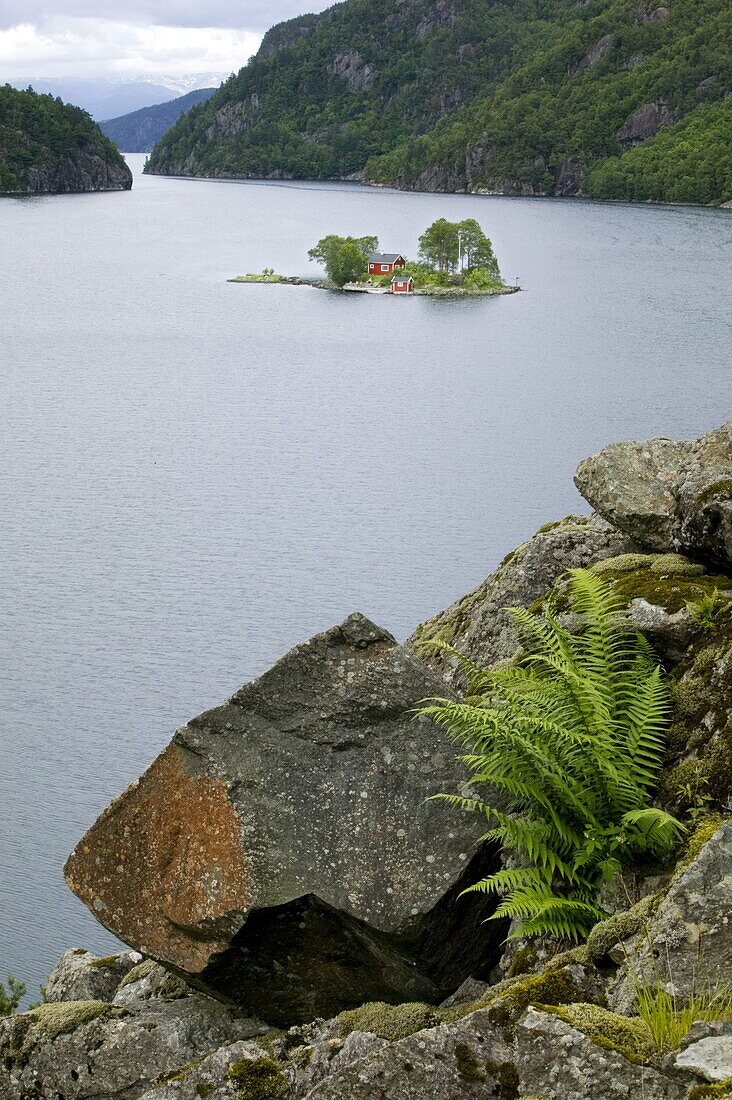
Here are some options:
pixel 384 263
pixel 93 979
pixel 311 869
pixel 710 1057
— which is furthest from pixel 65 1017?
pixel 384 263

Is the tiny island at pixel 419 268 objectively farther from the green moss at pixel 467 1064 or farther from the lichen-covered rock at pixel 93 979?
the green moss at pixel 467 1064

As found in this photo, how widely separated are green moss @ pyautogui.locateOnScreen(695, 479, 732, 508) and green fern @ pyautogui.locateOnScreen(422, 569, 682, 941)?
1332mm

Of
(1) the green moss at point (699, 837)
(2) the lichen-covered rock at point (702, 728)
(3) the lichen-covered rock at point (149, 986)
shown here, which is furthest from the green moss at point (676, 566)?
(3) the lichen-covered rock at point (149, 986)

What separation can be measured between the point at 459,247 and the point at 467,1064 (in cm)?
13394

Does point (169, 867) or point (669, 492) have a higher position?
point (669, 492)

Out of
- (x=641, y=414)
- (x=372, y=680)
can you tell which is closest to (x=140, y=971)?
(x=372, y=680)

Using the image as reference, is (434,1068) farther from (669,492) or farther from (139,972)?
(669,492)

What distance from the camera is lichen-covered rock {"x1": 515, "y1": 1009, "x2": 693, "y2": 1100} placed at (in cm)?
427

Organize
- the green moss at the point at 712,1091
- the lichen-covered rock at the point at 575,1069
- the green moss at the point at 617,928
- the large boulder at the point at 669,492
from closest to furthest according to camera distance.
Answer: the green moss at the point at 712,1091 → the lichen-covered rock at the point at 575,1069 → the green moss at the point at 617,928 → the large boulder at the point at 669,492

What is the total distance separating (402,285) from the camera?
129125 mm

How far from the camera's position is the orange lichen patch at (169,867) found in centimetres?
664

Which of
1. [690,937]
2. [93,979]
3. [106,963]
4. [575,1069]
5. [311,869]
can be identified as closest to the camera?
[575,1069]

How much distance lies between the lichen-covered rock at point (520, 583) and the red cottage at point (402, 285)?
122270 millimetres

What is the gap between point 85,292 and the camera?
4936 inches
